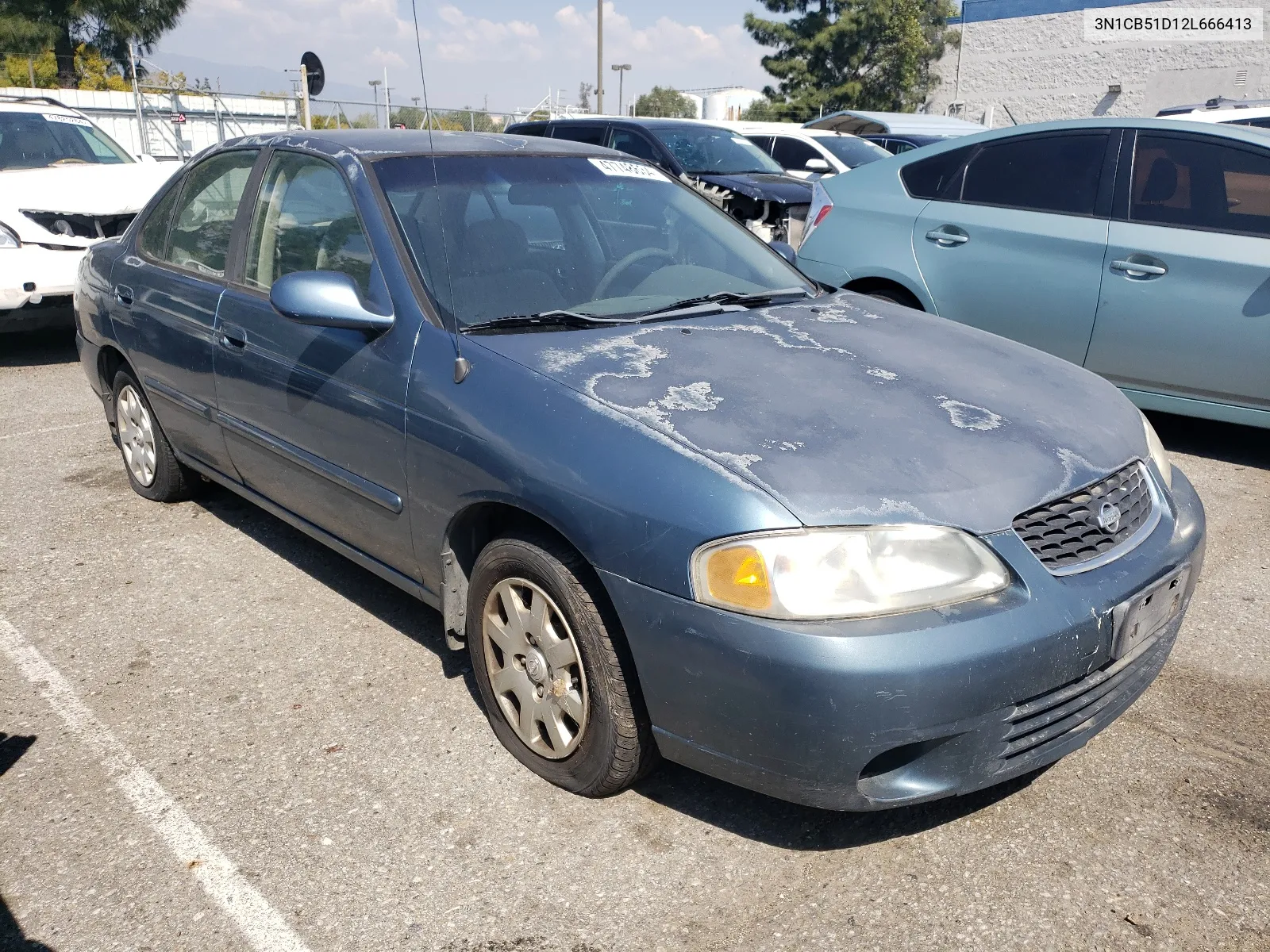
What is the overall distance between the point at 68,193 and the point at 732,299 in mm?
5806

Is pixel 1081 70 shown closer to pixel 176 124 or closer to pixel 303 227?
pixel 176 124

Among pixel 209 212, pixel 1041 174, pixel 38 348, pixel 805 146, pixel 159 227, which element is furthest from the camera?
pixel 805 146

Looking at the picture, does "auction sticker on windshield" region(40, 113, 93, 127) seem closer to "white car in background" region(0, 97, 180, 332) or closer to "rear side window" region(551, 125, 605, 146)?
"white car in background" region(0, 97, 180, 332)

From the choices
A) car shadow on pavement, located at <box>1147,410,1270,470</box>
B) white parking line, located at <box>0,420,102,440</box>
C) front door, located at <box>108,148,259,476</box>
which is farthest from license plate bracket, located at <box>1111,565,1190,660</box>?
white parking line, located at <box>0,420,102,440</box>

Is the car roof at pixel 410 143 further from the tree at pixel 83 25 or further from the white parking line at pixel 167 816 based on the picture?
the tree at pixel 83 25

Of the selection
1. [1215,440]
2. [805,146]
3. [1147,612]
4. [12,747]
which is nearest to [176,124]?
[805,146]

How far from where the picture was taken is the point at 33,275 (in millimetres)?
7012

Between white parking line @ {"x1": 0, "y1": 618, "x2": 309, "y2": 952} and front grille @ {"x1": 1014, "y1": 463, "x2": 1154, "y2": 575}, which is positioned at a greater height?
front grille @ {"x1": 1014, "y1": 463, "x2": 1154, "y2": 575}

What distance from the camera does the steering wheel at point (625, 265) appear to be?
3330 mm

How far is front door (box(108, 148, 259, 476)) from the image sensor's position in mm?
3939

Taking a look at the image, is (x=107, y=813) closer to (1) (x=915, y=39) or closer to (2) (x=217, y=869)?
(2) (x=217, y=869)

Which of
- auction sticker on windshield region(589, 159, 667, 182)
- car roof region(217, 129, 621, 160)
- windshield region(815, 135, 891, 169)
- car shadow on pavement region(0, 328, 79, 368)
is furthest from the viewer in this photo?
windshield region(815, 135, 891, 169)

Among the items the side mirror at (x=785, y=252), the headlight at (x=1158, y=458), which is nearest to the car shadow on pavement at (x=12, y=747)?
the side mirror at (x=785, y=252)

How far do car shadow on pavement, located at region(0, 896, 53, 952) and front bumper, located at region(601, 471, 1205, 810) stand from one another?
136 cm
